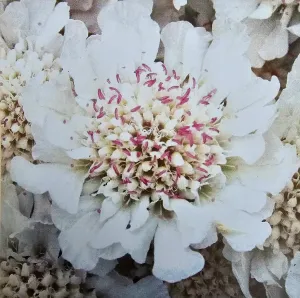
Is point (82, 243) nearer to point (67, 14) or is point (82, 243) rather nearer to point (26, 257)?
point (26, 257)

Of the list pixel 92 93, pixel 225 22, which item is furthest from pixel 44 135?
pixel 225 22

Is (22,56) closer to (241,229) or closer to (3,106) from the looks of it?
Result: (3,106)

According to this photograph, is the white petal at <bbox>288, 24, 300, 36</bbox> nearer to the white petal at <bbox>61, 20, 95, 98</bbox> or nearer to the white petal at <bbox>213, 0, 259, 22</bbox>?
the white petal at <bbox>213, 0, 259, 22</bbox>

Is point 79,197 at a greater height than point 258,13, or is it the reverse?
point 258,13

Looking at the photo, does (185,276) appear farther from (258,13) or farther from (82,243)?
(258,13)

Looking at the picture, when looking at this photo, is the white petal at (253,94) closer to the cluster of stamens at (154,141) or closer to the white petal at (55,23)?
the cluster of stamens at (154,141)

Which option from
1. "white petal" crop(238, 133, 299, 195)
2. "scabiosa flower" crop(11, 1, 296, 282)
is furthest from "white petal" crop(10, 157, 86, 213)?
"white petal" crop(238, 133, 299, 195)
